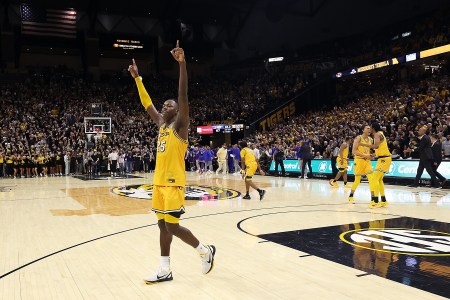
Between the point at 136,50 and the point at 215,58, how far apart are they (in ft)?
23.9

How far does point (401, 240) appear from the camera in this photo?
5.71 m

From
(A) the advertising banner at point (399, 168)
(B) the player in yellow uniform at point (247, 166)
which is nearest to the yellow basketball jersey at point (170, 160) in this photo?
(B) the player in yellow uniform at point (247, 166)

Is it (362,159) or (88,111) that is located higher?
(88,111)

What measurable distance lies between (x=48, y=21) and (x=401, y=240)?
1092 inches

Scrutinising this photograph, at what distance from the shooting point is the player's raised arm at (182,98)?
394 centimetres

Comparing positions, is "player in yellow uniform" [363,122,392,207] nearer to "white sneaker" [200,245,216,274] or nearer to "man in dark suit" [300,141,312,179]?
"white sneaker" [200,245,216,274]

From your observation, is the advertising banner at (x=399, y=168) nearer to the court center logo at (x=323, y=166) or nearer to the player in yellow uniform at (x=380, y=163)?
the court center logo at (x=323, y=166)

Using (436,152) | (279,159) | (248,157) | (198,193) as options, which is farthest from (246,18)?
(248,157)

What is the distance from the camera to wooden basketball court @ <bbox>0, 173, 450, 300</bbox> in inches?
153

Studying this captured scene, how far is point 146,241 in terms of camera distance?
237 inches

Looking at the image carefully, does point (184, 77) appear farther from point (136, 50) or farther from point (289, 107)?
point (136, 50)

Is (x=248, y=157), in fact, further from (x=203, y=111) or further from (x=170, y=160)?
(x=203, y=111)

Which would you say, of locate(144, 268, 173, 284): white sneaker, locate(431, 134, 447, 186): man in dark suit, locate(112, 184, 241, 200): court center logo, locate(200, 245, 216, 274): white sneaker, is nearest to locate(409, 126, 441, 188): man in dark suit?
locate(431, 134, 447, 186): man in dark suit

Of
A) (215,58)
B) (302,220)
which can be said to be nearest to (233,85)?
(215,58)
